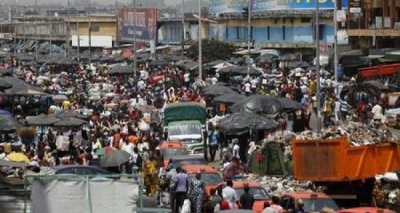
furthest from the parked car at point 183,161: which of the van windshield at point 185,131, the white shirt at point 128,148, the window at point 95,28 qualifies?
the window at point 95,28

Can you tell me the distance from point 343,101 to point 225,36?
2235 inches

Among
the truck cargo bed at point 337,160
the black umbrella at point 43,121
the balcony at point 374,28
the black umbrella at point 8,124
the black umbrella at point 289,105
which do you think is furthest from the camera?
the balcony at point 374,28

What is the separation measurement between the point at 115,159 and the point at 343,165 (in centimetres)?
603

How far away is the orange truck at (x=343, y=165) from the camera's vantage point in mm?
23375

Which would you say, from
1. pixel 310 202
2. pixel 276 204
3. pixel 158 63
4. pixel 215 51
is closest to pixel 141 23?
pixel 215 51

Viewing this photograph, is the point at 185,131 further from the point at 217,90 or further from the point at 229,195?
the point at 229,195

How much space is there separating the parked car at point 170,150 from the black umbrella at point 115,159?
1821 mm

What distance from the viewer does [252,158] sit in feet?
94.5

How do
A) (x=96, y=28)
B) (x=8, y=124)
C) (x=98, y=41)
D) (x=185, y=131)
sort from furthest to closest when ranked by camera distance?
(x=96, y=28), (x=98, y=41), (x=185, y=131), (x=8, y=124)

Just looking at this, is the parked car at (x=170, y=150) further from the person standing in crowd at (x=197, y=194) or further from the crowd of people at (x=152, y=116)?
the person standing in crowd at (x=197, y=194)

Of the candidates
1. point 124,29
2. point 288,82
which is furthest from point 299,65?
point 124,29

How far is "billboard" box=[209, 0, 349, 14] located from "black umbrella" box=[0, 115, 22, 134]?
44.6 m

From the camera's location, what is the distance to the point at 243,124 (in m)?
31.8

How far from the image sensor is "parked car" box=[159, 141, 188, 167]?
99.2ft
